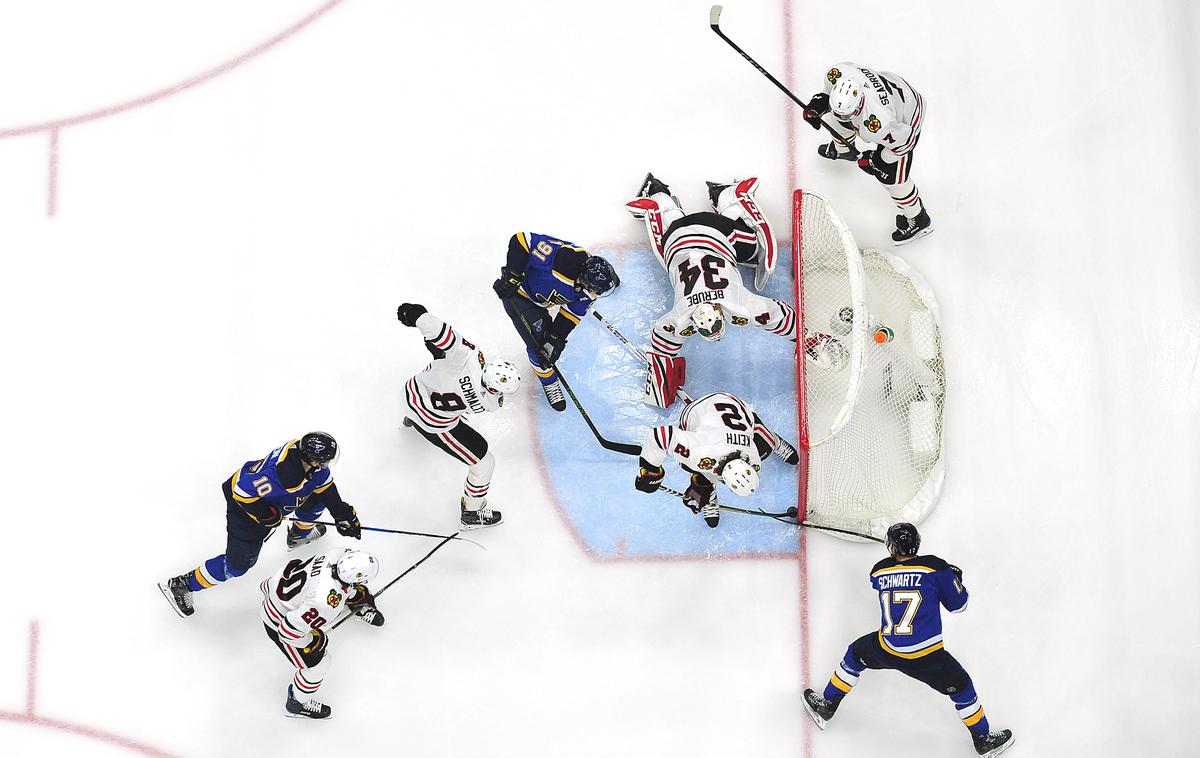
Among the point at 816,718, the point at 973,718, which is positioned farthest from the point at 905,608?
the point at 816,718

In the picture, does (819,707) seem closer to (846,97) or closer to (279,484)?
(279,484)

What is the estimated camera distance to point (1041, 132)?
6.00 m

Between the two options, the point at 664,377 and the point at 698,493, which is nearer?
the point at 698,493

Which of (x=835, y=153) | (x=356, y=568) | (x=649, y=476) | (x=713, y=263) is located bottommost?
(x=356, y=568)

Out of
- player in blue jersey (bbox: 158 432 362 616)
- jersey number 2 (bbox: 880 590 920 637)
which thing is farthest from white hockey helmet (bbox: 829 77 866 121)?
player in blue jersey (bbox: 158 432 362 616)

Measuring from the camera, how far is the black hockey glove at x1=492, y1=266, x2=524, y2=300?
5.05 m

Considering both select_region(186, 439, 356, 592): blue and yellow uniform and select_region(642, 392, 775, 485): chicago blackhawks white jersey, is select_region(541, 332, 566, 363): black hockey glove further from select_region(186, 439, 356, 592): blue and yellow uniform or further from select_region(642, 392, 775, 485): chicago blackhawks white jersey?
select_region(186, 439, 356, 592): blue and yellow uniform

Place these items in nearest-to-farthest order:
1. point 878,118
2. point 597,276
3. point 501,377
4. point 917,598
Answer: point 501,377
point 597,276
point 917,598
point 878,118

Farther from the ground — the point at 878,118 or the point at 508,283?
the point at 878,118

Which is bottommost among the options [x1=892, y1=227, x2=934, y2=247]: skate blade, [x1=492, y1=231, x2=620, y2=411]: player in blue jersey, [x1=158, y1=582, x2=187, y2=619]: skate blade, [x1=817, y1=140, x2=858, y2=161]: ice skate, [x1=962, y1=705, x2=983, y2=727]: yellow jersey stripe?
[x1=962, y1=705, x2=983, y2=727]: yellow jersey stripe

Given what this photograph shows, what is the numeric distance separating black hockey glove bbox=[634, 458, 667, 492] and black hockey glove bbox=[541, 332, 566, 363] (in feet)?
2.29

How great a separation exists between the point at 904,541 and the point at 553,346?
70.8 inches

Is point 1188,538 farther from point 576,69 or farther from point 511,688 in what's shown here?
point 576,69

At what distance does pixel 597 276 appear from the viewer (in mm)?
4734
